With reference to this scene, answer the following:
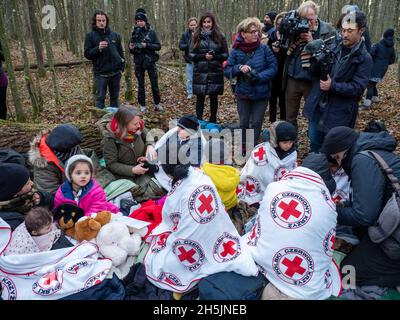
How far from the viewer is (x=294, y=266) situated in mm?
2475

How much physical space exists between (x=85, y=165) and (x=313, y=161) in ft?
6.91

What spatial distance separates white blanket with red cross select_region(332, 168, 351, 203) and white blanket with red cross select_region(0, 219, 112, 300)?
2.28 m

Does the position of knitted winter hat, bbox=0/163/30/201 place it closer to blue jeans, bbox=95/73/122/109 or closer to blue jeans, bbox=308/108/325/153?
blue jeans, bbox=308/108/325/153

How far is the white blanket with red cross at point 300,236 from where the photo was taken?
244 centimetres

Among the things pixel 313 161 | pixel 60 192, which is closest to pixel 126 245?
pixel 60 192

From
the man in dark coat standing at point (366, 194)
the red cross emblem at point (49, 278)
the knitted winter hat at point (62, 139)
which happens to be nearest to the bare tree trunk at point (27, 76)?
the knitted winter hat at point (62, 139)

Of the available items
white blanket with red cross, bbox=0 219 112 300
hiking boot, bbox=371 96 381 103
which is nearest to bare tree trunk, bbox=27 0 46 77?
white blanket with red cross, bbox=0 219 112 300

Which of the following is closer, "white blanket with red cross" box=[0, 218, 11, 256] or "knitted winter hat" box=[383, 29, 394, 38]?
"white blanket with red cross" box=[0, 218, 11, 256]

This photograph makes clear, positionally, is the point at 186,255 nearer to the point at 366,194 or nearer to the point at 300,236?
the point at 300,236

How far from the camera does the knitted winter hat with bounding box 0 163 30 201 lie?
2629 millimetres

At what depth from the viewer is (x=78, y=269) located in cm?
259

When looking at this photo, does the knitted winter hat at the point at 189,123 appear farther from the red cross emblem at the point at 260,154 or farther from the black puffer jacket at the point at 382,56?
the black puffer jacket at the point at 382,56

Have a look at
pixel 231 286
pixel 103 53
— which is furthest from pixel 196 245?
pixel 103 53

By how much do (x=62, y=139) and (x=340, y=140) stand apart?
2.64 m
